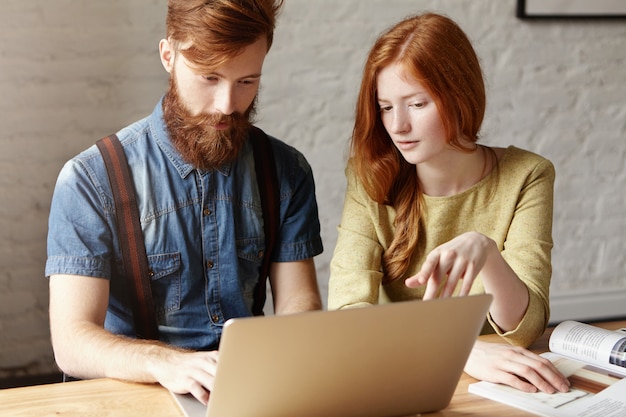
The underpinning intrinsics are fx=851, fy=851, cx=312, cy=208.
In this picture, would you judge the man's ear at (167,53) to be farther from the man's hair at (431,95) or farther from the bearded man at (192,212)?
the man's hair at (431,95)

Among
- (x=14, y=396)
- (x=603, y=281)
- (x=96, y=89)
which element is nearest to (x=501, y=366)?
(x=14, y=396)

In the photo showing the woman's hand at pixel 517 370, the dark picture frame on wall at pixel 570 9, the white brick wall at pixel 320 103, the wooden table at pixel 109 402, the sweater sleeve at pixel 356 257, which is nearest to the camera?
the wooden table at pixel 109 402

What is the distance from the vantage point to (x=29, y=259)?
2623 mm

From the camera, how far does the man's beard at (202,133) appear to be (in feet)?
6.01

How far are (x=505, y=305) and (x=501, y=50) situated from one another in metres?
1.77

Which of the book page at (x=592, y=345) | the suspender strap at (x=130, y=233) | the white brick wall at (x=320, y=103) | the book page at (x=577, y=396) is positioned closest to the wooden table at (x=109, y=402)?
the book page at (x=577, y=396)

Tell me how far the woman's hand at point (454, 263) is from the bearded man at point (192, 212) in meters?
0.54

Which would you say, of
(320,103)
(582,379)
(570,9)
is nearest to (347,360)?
(582,379)

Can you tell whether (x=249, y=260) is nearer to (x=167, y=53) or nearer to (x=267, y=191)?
(x=267, y=191)

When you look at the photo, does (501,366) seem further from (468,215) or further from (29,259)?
(29,259)

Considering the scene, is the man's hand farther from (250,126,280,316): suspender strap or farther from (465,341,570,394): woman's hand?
(250,126,280,316): suspender strap

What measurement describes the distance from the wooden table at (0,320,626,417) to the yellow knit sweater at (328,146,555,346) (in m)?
0.45

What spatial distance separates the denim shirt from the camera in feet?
5.79

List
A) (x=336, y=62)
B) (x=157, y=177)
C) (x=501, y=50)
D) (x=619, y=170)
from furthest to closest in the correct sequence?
(x=619, y=170)
(x=501, y=50)
(x=336, y=62)
(x=157, y=177)
